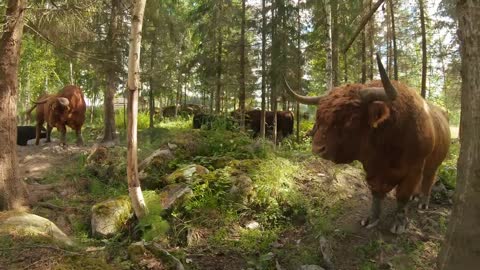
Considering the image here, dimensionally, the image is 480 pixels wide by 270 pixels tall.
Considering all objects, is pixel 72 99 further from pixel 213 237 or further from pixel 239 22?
pixel 213 237

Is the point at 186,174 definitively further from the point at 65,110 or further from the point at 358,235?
the point at 65,110

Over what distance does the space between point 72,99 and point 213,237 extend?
9313 millimetres

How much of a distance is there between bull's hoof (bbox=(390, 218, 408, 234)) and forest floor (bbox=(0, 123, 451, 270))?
0.08m

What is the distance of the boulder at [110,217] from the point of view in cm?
628

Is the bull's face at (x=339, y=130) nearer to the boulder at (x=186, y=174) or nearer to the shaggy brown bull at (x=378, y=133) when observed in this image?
the shaggy brown bull at (x=378, y=133)

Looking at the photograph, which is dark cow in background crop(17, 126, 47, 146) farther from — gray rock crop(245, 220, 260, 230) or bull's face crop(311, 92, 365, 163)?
bull's face crop(311, 92, 365, 163)

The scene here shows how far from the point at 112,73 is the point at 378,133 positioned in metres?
9.20

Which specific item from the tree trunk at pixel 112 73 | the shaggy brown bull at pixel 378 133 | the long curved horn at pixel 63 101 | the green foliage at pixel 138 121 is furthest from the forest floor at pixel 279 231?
the green foliage at pixel 138 121

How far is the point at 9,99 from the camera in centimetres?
672

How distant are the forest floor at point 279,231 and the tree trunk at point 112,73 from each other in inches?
182

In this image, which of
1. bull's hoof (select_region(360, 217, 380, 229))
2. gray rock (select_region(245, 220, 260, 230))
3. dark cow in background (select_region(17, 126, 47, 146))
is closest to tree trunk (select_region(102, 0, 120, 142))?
dark cow in background (select_region(17, 126, 47, 146))

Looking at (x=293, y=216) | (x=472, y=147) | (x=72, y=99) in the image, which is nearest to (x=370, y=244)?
(x=293, y=216)

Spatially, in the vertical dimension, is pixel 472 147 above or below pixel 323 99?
below

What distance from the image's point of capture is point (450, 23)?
20266 millimetres
